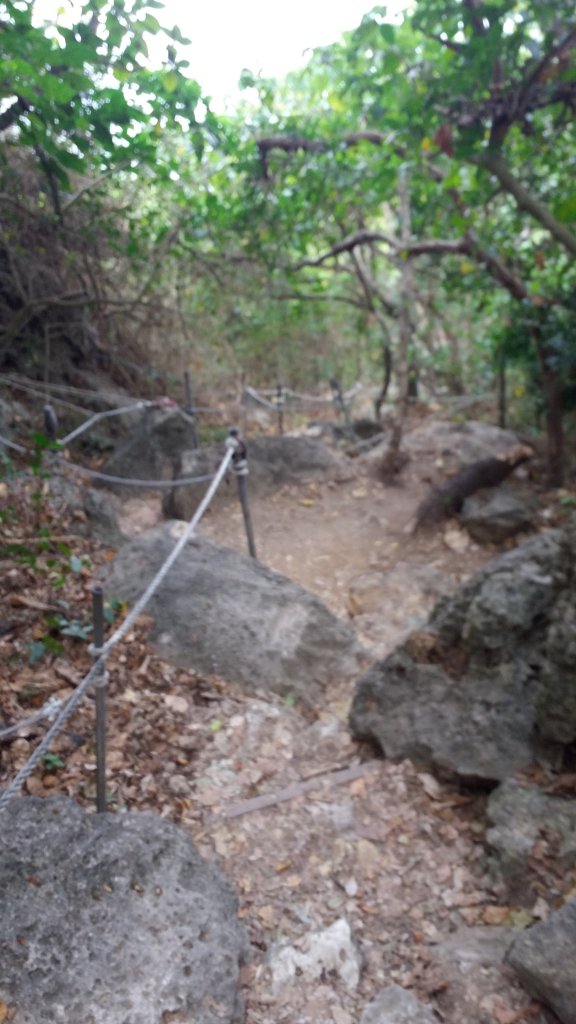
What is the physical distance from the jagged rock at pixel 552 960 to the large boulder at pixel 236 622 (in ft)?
5.41

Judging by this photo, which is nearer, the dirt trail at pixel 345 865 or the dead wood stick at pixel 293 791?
the dirt trail at pixel 345 865

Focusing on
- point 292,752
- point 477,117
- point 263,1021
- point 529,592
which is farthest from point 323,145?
point 263,1021

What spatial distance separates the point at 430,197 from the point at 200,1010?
7.11 metres

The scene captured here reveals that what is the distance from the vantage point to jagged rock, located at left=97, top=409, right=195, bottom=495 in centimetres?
688

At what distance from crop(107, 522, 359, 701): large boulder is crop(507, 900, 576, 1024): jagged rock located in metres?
1.65

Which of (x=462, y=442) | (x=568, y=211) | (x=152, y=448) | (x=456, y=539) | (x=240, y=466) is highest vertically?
(x=568, y=211)

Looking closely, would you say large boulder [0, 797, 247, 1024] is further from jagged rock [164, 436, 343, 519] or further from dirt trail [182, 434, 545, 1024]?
jagged rock [164, 436, 343, 519]

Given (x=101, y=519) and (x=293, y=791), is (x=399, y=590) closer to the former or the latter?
(x=101, y=519)

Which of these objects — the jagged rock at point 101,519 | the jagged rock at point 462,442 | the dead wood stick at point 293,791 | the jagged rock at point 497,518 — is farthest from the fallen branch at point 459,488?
the dead wood stick at point 293,791

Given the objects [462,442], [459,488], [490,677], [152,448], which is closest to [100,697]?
[490,677]

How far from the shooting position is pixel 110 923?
185cm

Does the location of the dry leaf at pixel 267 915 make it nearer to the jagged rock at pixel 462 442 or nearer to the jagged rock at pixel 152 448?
the jagged rock at pixel 152 448

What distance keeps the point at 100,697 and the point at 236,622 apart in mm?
1469

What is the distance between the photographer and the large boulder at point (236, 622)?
341cm
